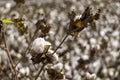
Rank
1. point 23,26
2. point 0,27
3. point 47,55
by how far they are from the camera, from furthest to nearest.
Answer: point 23,26 → point 0,27 → point 47,55

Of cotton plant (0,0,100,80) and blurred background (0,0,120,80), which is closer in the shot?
cotton plant (0,0,100,80)

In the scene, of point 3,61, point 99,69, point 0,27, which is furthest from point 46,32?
point 99,69

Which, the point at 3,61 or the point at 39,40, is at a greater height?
the point at 3,61

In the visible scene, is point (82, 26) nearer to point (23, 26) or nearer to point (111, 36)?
point (23, 26)

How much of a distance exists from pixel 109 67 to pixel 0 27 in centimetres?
337

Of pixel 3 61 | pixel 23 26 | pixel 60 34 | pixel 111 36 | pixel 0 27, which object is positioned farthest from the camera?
pixel 60 34

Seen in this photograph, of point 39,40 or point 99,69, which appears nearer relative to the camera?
point 39,40

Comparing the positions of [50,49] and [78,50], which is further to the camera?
[78,50]

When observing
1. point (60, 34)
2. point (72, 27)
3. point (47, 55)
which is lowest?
point (47, 55)

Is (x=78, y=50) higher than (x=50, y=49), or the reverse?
(x=78, y=50)

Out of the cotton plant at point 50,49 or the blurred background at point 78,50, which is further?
the blurred background at point 78,50

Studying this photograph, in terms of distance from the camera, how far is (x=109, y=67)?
15.7 ft

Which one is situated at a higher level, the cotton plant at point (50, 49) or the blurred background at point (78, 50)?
the blurred background at point (78, 50)

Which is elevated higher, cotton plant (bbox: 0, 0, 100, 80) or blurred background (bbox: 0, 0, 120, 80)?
blurred background (bbox: 0, 0, 120, 80)
